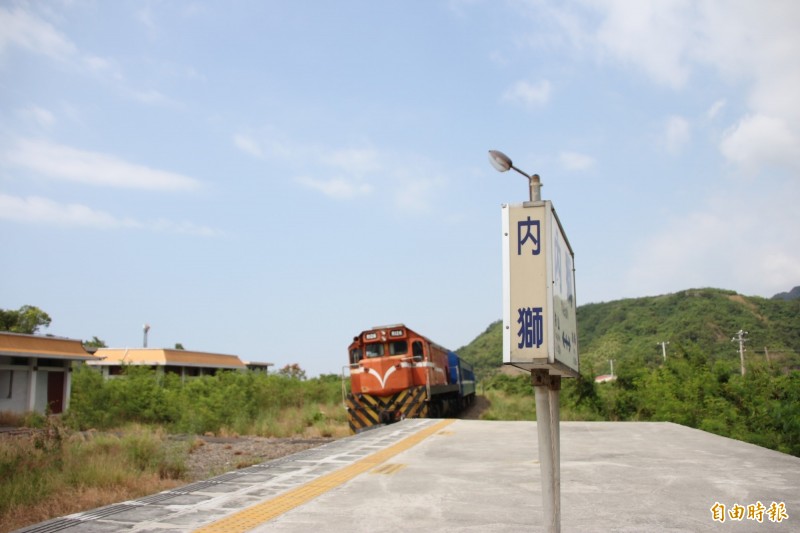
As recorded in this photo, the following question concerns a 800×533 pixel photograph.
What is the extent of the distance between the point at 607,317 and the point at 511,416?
81583mm

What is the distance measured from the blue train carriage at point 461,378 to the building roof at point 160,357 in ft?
85.2

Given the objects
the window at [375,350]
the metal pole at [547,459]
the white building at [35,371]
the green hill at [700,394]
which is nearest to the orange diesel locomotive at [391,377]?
the window at [375,350]

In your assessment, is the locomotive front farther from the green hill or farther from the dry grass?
the dry grass

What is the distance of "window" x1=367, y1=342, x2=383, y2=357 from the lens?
62.8 feet

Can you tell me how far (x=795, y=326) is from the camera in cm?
7331

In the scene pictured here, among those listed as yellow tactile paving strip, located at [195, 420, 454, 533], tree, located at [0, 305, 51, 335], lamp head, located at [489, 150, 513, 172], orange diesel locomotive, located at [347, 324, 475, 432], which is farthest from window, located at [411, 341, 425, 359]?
tree, located at [0, 305, 51, 335]

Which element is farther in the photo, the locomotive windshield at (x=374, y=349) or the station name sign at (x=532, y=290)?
the locomotive windshield at (x=374, y=349)

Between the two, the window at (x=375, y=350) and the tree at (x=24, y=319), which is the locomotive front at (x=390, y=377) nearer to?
the window at (x=375, y=350)

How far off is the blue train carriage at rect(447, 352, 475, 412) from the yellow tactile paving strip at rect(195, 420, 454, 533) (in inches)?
612

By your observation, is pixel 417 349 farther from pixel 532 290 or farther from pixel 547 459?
pixel 532 290

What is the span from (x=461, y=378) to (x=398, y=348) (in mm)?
9708

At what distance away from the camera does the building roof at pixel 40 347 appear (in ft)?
94.0

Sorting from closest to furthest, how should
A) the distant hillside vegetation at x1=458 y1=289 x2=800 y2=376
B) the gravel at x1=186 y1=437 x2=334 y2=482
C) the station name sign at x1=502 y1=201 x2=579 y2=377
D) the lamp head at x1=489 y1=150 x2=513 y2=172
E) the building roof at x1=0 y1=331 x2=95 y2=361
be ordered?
the station name sign at x1=502 y1=201 x2=579 y2=377 < the lamp head at x1=489 y1=150 x2=513 y2=172 < the gravel at x1=186 y1=437 x2=334 y2=482 < the building roof at x1=0 y1=331 x2=95 y2=361 < the distant hillside vegetation at x1=458 y1=289 x2=800 y2=376

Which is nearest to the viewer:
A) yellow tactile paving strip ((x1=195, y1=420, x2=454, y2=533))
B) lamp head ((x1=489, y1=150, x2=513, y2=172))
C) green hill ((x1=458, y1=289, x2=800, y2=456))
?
lamp head ((x1=489, y1=150, x2=513, y2=172))
